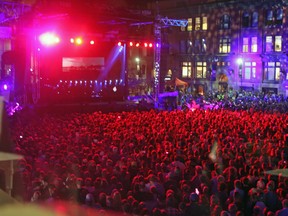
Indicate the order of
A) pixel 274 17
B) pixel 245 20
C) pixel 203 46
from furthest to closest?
pixel 203 46 < pixel 245 20 < pixel 274 17

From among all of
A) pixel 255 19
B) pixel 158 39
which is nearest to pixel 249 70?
pixel 255 19

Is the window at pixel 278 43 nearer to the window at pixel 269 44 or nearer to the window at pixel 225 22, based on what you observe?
the window at pixel 269 44

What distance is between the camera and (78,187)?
8430mm

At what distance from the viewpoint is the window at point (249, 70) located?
45.5 meters

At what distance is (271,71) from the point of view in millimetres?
43844

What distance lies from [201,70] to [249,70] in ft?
22.7

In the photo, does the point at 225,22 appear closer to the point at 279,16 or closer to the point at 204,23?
the point at 204,23

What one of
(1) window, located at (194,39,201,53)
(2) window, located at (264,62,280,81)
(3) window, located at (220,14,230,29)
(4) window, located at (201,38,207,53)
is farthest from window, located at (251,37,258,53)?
(1) window, located at (194,39,201,53)

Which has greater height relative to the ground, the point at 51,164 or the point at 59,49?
the point at 59,49

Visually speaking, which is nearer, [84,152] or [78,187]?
[78,187]

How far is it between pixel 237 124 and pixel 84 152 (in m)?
6.92

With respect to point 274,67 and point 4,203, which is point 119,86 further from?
point 4,203

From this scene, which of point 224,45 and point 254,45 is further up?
point 224,45

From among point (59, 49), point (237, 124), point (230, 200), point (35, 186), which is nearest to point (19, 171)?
point (35, 186)
